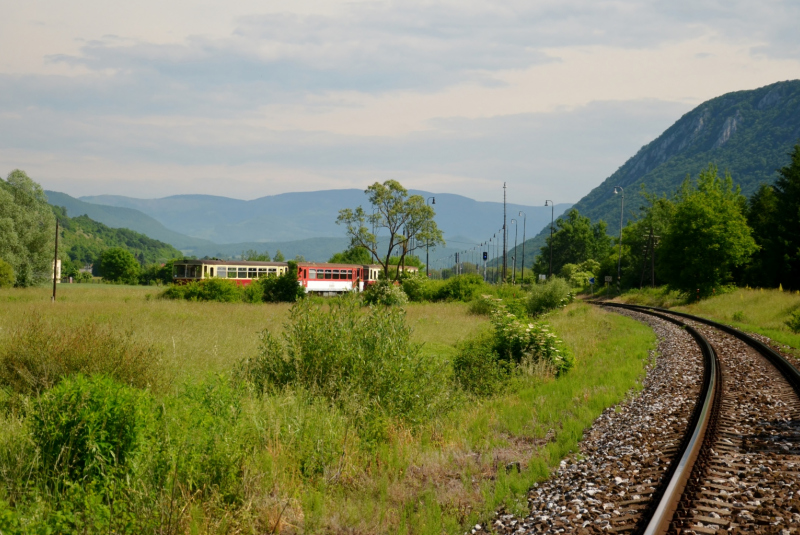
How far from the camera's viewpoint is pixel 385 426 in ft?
28.1

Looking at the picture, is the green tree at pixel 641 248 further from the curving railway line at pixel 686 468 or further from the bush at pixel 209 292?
the curving railway line at pixel 686 468

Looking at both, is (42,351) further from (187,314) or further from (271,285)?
(271,285)

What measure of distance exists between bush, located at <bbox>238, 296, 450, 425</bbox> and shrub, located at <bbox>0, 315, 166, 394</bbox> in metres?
1.71

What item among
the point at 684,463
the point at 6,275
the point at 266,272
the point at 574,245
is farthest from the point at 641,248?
the point at 684,463

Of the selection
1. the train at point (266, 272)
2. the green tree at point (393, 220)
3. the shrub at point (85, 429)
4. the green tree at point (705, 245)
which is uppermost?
the green tree at point (393, 220)

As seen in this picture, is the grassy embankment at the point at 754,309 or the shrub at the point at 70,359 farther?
the grassy embankment at the point at 754,309

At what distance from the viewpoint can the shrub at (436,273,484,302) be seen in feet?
148

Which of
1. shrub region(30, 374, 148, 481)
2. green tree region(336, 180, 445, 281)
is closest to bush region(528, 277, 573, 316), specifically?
green tree region(336, 180, 445, 281)

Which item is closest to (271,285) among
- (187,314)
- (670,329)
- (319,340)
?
(187,314)

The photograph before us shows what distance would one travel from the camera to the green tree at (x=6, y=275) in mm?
48844

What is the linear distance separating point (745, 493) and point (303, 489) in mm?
4554

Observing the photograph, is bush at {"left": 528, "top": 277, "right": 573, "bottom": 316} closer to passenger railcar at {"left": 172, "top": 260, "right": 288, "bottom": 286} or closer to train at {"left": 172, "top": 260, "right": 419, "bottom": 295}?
train at {"left": 172, "top": 260, "right": 419, "bottom": 295}

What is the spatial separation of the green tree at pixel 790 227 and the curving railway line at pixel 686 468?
32.9m

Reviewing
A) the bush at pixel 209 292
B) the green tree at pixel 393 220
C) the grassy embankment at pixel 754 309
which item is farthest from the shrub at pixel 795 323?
the green tree at pixel 393 220
